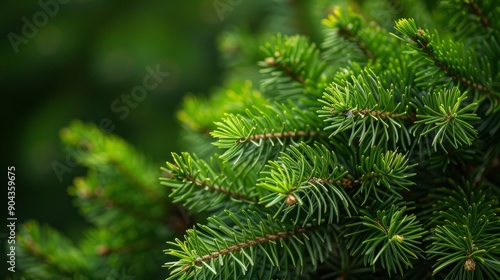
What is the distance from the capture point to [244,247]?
0.58 meters

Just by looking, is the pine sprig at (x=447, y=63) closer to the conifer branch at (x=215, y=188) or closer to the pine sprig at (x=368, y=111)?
the pine sprig at (x=368, y=111)

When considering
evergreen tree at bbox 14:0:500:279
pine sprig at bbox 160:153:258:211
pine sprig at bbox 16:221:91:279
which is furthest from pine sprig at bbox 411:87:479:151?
pine sprig at bbox 16:221:91:279

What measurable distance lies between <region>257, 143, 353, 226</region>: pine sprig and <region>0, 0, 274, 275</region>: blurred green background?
1.28 meters

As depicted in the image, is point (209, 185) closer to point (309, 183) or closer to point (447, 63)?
point (309, 183)

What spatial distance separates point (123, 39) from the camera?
194 centimetres

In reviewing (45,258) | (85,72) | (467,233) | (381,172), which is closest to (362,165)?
(381,172)

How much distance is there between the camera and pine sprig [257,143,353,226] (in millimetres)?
537

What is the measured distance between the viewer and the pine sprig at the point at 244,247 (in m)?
0.56

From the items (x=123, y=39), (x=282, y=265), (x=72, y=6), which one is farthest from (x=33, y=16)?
(x=282, y=265)

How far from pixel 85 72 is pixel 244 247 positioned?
5.23 feet

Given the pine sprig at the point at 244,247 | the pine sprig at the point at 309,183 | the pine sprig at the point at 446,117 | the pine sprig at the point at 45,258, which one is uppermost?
the pine sprig at the point at 446,117

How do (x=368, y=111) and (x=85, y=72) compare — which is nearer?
(x=368, y=111)

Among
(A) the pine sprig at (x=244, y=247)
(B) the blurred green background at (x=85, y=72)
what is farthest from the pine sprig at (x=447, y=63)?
(B) the blurred green background at (x=85, y=72)

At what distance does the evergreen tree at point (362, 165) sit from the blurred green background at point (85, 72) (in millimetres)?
1178
